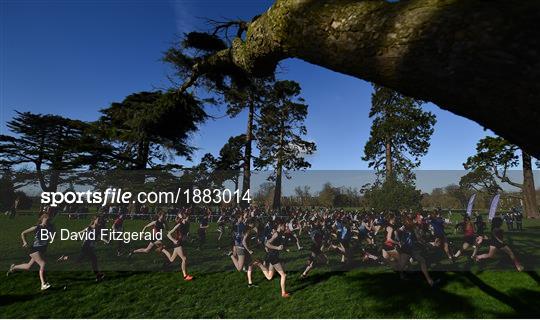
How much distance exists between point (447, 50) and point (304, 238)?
10345 millimetres

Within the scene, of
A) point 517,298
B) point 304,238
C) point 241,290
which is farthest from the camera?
point 304,238

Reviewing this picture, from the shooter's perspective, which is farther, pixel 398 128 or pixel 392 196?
pixel 398 128

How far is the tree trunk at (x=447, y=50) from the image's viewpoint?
115cm

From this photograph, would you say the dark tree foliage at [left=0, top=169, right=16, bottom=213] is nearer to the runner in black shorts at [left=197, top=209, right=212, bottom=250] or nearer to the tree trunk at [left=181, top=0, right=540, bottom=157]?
the runner in black shorts at [left=197, top=209, right=212, bottom=250]

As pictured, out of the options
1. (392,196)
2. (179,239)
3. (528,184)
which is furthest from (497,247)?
(528,184)

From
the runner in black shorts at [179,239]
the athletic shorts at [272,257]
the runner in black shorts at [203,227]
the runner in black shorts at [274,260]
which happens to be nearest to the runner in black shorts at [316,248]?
the runner in black shorts at [274,260]

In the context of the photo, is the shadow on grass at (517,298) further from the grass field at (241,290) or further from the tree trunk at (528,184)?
the tree trunk at (528,184)

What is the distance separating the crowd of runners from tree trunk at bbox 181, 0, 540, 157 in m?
8.68

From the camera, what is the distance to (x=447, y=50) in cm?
128

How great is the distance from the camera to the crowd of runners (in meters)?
10.2

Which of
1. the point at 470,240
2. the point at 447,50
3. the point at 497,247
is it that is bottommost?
the point at 497,247

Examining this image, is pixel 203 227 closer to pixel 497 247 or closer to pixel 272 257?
pixel 272 257

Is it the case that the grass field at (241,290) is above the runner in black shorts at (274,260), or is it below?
below

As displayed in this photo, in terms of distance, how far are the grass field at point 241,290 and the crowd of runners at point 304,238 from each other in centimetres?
23
